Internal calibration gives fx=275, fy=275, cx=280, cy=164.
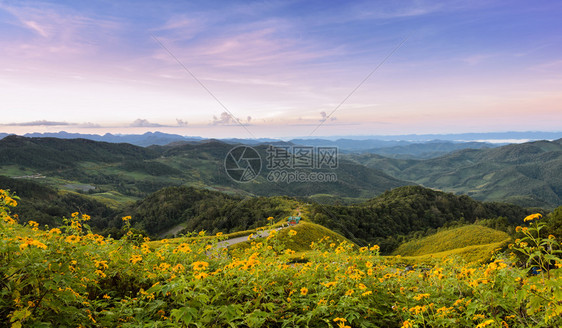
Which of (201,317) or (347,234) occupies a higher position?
(201,317)

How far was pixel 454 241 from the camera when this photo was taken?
156ft

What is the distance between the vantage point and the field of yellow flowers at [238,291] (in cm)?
340

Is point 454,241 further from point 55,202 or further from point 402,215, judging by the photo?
point 55,202

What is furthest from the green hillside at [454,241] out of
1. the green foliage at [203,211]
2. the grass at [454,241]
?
the green foliage at [203,211]

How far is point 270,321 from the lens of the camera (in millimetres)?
4289

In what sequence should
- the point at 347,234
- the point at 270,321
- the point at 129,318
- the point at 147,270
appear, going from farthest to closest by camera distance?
1. the point at 347,234
2. the point at 147,270
3. the point at 270,321
4. the point at 129,318

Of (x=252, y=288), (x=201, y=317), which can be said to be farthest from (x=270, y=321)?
(x=201, y=317)

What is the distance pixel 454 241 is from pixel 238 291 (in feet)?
178

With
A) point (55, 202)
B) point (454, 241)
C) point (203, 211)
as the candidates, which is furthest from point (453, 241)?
point (55, 202)

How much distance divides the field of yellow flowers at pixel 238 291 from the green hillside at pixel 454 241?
43.7 m

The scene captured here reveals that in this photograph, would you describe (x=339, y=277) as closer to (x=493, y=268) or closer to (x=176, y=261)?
(x=493, y=268)

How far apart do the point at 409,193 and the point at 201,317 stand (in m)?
112

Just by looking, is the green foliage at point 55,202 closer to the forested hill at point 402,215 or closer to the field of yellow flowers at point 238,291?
the forested hill at point 402,215

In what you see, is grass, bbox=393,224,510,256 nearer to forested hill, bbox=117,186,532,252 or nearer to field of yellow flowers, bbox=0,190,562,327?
forested hill, bbox=117,186,532,252
